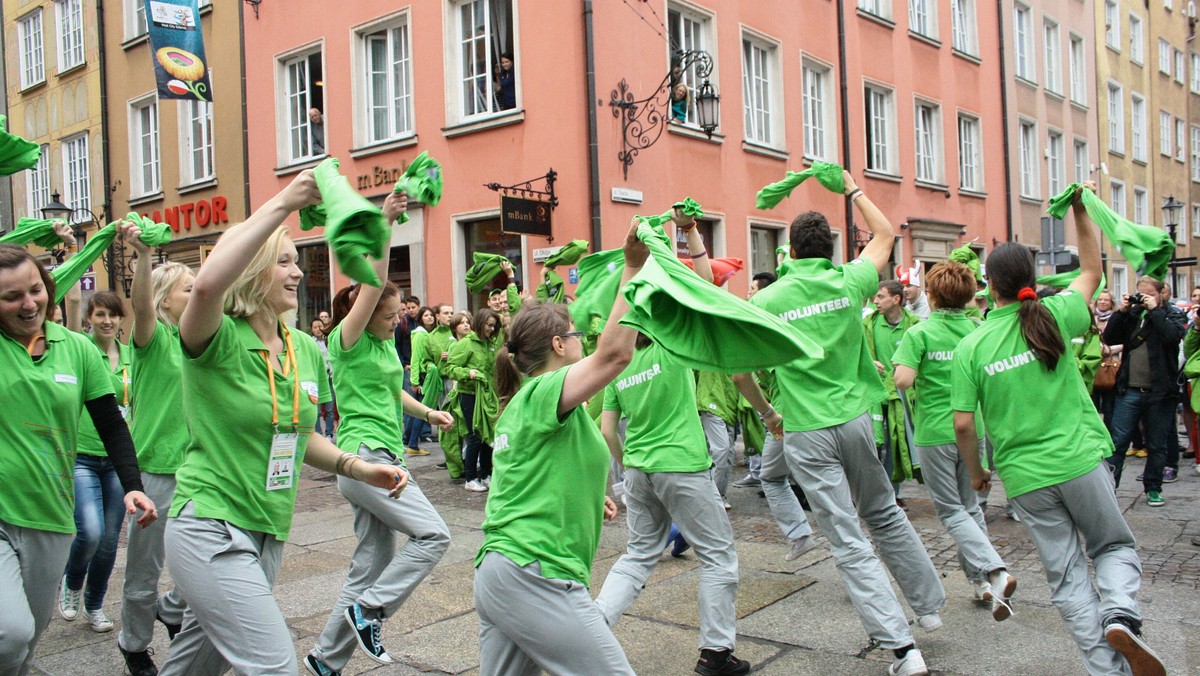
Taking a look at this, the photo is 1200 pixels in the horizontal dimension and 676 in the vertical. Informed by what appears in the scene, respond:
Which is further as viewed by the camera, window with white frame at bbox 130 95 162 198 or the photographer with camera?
window with white frame at bbox 130 95 162 198

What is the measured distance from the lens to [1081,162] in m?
28.3

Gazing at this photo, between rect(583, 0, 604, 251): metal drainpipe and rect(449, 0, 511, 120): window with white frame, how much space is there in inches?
49.3

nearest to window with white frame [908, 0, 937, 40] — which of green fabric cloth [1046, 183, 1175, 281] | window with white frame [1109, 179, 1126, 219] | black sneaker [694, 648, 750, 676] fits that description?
window with white frame [1109, 179, 1126, 219]

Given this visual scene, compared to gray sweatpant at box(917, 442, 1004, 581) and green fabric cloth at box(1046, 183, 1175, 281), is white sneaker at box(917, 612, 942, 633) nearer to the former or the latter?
gray sweatpant at box(917, 442, 1004, 581)

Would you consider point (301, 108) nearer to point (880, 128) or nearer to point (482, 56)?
point (482, 56)

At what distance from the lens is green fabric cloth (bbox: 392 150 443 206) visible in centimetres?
332

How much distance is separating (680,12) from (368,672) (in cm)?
1337

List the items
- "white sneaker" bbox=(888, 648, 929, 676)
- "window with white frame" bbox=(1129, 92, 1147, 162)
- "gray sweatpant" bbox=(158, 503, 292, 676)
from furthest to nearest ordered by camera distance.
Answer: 1. "window with white frame" bbox=(1129, 92, 1147, 162)
2. "white sneaker" bbox=(888, 648, 929, 676)
3. "gray sweatpant" bbox=(158, 503, 292, 676)

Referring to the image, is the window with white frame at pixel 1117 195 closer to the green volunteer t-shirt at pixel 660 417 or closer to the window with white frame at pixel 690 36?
the window with white frame at pixel 690 36

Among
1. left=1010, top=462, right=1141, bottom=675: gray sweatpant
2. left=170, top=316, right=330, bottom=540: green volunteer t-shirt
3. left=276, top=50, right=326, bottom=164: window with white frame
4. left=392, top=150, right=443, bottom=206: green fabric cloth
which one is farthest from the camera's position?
left=276, top=50, right=326, bottom=164: window with white frame

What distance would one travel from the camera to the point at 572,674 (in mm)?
2848

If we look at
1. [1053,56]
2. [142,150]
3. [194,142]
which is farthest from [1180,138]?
[142,150]

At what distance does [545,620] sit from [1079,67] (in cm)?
3035

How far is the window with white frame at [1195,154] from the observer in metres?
37.7
